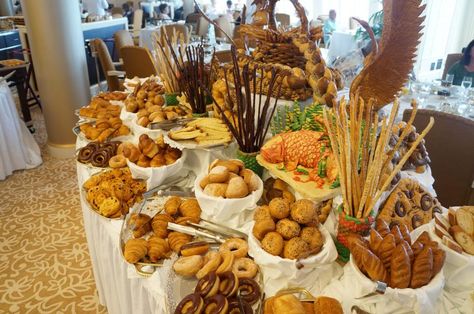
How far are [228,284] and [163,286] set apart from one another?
0.18m

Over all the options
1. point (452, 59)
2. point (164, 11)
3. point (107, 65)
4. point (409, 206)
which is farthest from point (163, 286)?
point (164, 11)

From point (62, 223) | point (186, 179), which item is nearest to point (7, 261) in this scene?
point (62, 223)

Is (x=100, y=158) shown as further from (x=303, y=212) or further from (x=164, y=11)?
(x=164, y=11)

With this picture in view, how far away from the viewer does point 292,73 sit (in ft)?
4.21

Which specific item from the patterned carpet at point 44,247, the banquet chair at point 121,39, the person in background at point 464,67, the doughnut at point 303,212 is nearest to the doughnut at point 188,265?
the doughnut at point 303,212

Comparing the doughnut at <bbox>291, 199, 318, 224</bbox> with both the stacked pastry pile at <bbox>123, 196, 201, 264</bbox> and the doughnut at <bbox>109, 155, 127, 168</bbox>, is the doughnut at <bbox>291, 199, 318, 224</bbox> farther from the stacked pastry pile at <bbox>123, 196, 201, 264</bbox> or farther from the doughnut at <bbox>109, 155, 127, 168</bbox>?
the doughnut at <bbox>109, 155, 127, 168</bbox>

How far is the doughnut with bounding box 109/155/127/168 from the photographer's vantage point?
52.0 inches

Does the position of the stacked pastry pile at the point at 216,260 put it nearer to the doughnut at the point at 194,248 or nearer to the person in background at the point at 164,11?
the doughnut at the point at 194,248

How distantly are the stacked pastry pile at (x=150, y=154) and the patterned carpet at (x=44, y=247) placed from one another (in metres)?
0.93

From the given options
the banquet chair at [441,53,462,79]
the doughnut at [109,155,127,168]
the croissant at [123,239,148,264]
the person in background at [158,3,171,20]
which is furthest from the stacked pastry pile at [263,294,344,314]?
the person in background at [158,3,171,20]

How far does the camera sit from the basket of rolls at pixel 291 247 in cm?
76

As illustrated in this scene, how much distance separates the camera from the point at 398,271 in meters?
0.68

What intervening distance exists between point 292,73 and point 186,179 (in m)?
0.53

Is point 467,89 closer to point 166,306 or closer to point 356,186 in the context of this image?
point 356,186
